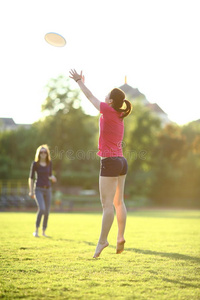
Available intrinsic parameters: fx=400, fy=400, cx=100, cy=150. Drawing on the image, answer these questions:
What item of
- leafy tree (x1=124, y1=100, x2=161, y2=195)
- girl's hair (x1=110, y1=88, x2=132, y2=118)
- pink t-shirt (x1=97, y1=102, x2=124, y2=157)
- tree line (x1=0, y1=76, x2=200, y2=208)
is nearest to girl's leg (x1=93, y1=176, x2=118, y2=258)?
pink t-shirt (x1=97, y1=102, x2=124, y2=157)

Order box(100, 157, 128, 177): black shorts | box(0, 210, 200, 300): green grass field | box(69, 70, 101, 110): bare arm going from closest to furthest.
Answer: box(0, 210, 200, 300): green grass field → box(69, 70, 101, 110): bare arm → box(100, 157, 128, 177): black shorts

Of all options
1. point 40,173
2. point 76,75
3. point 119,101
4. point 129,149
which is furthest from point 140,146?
point 119,101

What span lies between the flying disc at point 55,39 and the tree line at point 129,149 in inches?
1323

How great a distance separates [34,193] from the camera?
1020 cm

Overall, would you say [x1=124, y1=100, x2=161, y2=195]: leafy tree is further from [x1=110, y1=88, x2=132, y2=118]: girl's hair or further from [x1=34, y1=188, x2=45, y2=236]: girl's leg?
[x1=110, y1=88, x2=132, y2=118]: girl's hair

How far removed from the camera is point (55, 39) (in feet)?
24.0

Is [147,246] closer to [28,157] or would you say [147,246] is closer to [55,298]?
[55,298]

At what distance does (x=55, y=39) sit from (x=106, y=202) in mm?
3399

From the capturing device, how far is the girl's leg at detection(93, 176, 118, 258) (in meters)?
5.46

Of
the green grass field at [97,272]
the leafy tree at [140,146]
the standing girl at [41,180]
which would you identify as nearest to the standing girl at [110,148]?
the green grass field at [97,272]

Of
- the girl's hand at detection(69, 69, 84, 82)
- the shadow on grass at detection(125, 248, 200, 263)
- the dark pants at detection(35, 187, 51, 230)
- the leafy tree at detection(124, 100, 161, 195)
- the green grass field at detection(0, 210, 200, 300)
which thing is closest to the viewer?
the green grass field at detection(0, 210, 200, 300)

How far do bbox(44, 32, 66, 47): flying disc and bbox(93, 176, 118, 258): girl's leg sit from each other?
301 cm

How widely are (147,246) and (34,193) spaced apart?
3.70 m

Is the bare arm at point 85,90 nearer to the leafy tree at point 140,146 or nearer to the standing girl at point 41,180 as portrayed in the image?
the standing girl at point 41,180
